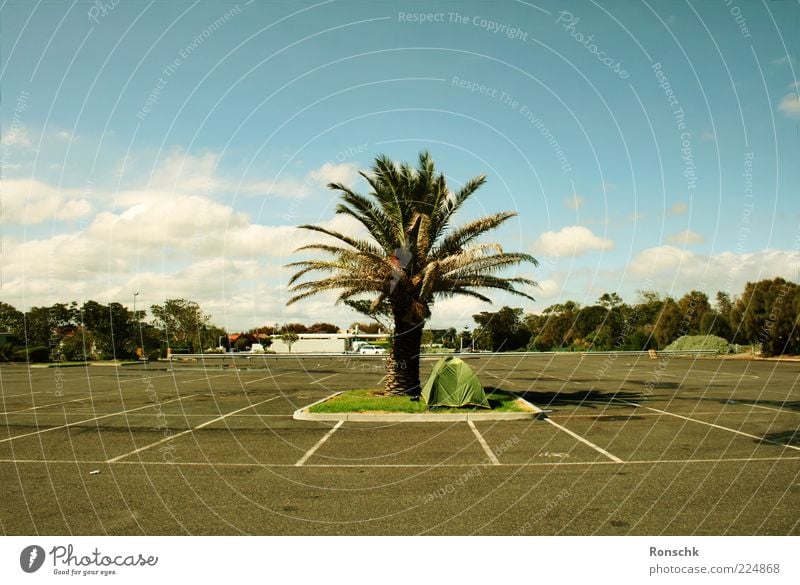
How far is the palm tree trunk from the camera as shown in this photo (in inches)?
731

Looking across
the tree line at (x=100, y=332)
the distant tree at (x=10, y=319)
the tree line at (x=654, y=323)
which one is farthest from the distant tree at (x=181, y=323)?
the tree line at (x=654, y=323)

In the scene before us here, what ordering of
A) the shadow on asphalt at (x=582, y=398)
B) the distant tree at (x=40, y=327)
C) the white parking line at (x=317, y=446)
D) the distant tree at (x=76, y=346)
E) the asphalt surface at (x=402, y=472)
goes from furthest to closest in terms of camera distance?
1. the distant tree at (x=40, y=327)
2. the distant tree at (x=76, y=346)
3. the shadow on asphalt at (x=582, y=398)
4. the white parking line at (x=317, y=446)
5. the asphalt surface at (x=402, y=472)

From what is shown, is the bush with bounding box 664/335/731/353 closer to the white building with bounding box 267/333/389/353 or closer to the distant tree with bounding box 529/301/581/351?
the distant tree with bounding box 529/301/581/351

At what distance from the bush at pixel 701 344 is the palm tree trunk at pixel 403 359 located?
57034mm

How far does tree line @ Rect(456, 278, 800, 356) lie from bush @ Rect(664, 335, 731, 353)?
1.74 metres

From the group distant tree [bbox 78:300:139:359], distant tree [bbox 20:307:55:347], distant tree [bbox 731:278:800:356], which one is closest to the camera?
distant tree [bbox 731:278:800:356]

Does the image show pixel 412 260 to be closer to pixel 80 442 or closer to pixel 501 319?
pixel 80 442

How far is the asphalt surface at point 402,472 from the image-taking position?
6.69 meters

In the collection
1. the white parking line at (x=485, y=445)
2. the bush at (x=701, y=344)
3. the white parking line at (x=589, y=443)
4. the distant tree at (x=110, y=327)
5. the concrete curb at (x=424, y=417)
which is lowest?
the bush at (x=701, y=344)

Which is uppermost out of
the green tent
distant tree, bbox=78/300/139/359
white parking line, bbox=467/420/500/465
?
distant tree, bbox=78/300/139/359

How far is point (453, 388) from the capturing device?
16672 mm

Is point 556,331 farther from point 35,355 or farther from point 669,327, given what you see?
point 35,355

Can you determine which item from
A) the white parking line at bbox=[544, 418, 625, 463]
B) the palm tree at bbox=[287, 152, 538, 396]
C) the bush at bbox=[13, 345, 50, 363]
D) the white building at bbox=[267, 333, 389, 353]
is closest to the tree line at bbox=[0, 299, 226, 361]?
the bush at bbox=[13, 345, 50, 363]

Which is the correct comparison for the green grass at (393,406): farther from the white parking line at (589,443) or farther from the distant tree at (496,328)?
the distant tree at (496,328)
